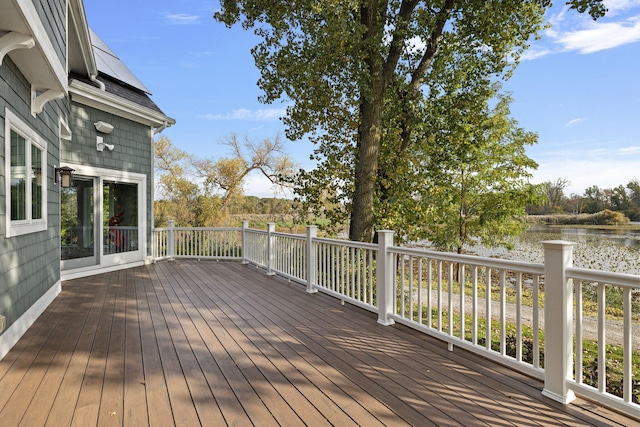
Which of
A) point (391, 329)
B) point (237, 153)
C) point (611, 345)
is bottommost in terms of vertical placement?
point (611, 345)

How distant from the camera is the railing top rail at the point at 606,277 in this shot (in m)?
1.86

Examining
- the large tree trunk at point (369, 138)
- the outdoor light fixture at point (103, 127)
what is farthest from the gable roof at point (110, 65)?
the large tree trunk at point (369, 138)

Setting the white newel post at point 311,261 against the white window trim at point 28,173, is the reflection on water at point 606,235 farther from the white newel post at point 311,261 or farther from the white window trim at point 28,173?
the white window trim at point 28,173

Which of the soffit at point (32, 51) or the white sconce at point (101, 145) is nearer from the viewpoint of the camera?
the soffit at point (32, 51)

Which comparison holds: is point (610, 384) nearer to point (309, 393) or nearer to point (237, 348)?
point (309, 393)

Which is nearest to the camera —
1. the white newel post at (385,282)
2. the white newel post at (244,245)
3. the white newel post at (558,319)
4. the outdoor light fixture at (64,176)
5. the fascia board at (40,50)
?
the white newel post at (558,319)

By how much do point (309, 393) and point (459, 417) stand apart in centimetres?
90

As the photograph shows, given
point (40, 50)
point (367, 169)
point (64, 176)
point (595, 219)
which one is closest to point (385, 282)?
point (367, 169)

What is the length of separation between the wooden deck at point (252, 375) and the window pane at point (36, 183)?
1.21 m

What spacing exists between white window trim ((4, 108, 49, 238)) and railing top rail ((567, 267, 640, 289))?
433 cm

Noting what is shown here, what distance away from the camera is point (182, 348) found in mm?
3086

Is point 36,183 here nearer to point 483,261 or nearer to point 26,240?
point 26,240

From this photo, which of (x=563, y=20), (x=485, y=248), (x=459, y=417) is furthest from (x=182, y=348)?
(x=563, y=20)

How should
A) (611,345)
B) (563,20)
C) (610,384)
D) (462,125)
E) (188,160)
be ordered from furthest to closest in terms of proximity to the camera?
(188,160)
(563,20)
(462,125)
(611,345)
(610,384)
